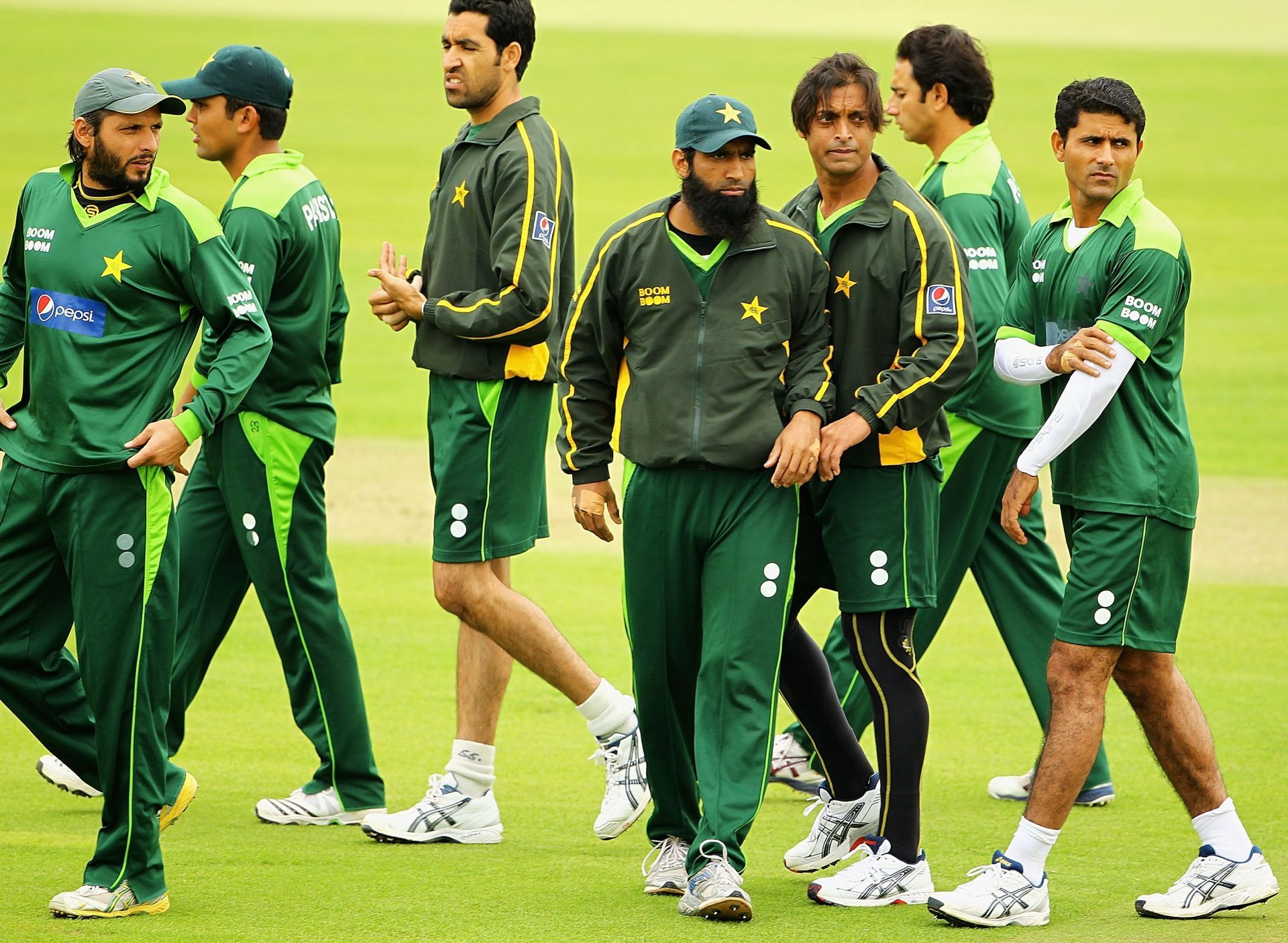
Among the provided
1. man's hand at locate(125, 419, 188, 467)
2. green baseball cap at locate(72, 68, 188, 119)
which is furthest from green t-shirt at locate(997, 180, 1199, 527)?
green baseball cap at locate(72, 68, 188, 119)

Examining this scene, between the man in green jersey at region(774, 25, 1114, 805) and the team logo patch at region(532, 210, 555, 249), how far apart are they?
1.46 m

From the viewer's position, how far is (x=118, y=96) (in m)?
4.86

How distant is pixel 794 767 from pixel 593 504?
1.98m

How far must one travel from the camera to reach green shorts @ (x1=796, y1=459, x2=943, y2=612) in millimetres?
5105

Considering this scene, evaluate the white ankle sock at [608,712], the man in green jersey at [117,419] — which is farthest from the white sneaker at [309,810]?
the man in green jersey at [117,419]

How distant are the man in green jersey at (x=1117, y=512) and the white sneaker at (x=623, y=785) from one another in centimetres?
122

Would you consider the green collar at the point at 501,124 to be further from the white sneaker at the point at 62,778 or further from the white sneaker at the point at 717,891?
the white sneaker at the point at 62,778

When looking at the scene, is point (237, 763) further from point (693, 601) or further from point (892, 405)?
point (892, 405)

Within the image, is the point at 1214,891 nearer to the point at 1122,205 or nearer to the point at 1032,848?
the point at 1032,848

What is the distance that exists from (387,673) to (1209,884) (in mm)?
4322

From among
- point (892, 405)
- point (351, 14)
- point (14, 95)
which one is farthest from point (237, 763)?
point (351, 14)

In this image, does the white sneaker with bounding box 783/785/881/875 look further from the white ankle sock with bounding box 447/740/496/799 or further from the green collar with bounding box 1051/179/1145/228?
the green collar with bounding box 1051/179/1145/228

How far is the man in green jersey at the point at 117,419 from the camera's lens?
15.8 feet

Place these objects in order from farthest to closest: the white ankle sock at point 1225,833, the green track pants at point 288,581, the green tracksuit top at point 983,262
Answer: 1. the green tracksuit top at point 983,262
2. the green track pants at point 288,581
3. the white ankle sock at point 1225,833
